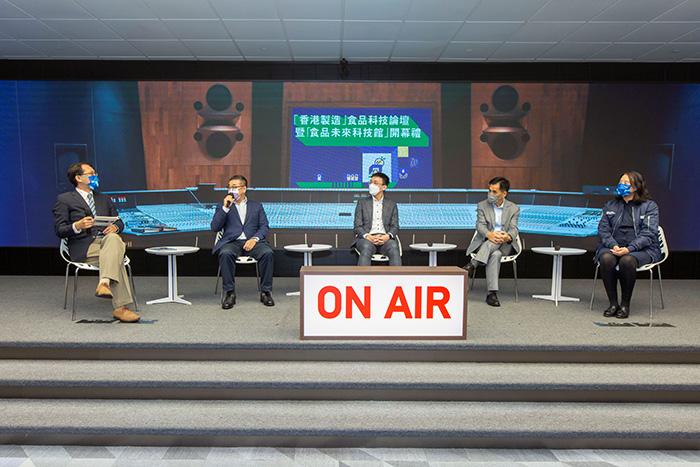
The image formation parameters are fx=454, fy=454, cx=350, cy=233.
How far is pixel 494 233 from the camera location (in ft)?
15.6

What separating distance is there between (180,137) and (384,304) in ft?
14.3

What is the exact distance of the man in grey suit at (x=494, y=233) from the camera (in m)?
4.71

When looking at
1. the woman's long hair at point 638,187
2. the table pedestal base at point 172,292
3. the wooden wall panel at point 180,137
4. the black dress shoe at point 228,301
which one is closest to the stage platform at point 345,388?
the black dress shoe at point 228,301

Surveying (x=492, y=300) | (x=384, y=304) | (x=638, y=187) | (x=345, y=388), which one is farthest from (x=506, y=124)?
(x=345, y=388)

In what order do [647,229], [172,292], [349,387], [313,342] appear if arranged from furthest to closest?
[172,292]
[647,229]
[313,342]
[349,387]

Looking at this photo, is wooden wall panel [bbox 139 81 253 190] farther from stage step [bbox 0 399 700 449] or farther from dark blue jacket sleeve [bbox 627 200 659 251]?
dark blue jacket sleeve [bbox 627 200 659 251]

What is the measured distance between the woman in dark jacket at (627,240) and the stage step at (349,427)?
1484 millimetres

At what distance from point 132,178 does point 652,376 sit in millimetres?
6216

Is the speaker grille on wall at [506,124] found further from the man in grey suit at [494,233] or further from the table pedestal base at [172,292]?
the table pedestal base at [172,292]

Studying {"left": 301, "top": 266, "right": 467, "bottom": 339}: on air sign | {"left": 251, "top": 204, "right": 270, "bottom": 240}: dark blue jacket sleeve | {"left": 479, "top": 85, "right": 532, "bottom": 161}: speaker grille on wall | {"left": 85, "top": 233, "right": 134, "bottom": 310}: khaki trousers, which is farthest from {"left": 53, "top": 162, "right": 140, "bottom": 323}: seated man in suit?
{"left": 479, "top": 85, "right": 532, "bottom": 161}: speaker grille on wall

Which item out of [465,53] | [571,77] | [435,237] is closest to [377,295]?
[435,237]

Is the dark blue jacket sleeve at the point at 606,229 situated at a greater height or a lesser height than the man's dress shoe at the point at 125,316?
greater

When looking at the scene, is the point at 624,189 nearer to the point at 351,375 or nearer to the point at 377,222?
the point at 377,222

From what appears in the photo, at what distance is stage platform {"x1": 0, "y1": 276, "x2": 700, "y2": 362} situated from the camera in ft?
10.8
